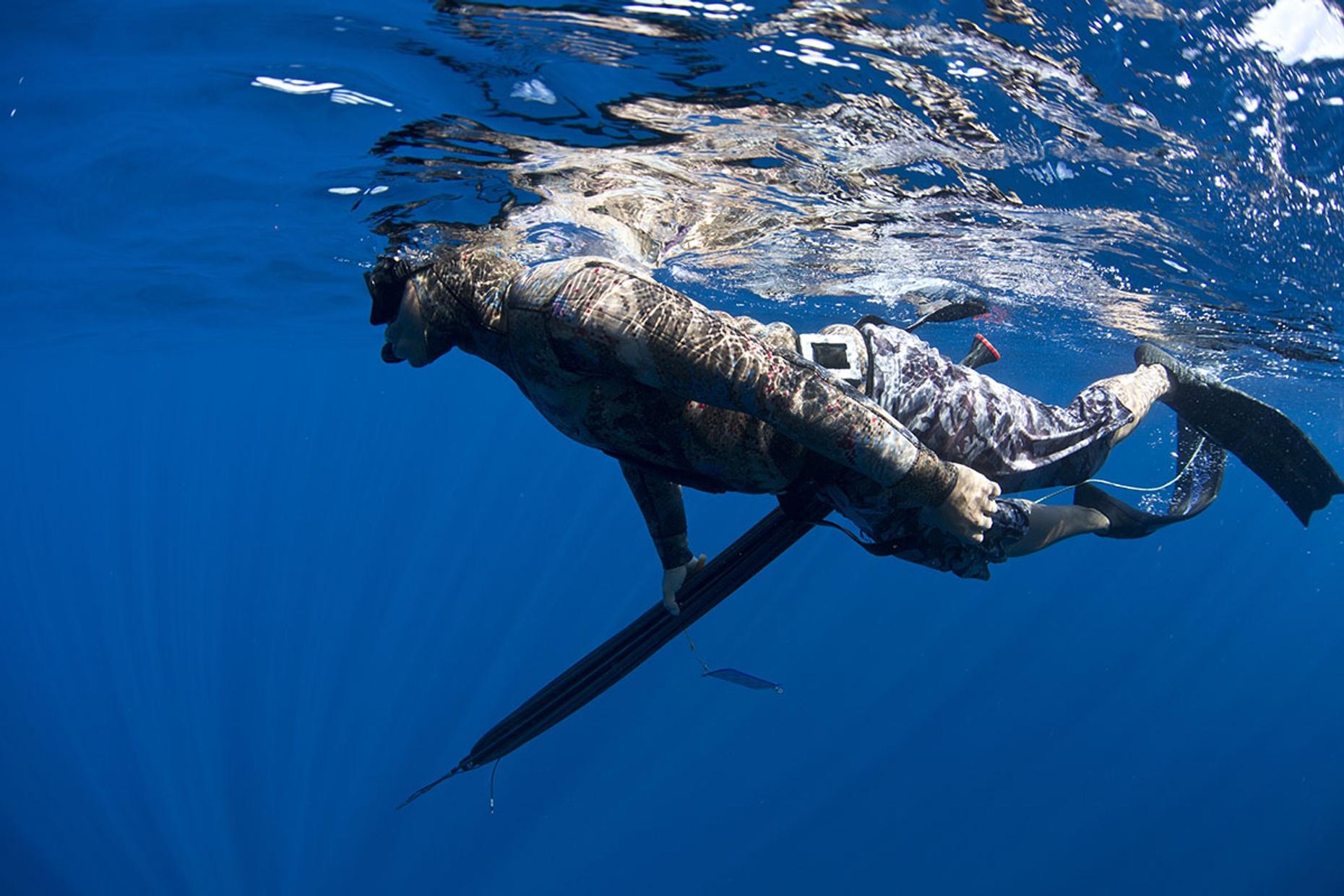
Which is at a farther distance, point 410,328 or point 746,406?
point 410,328

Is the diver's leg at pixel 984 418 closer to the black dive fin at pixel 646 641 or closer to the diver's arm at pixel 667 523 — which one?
the black dive fin at pixel 646 641

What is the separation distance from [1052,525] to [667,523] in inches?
82.9

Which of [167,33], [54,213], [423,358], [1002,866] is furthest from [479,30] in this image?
[1002,866]

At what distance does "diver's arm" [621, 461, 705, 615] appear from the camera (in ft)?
12.2

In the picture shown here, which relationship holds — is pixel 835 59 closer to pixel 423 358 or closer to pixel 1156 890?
pixel 423 358

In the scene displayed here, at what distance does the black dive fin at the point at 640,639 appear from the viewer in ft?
11.4

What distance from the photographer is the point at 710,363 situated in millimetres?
2078

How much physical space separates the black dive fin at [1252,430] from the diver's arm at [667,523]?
10.1ft

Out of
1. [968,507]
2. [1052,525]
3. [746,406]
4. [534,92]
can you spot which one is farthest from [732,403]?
[534,92]

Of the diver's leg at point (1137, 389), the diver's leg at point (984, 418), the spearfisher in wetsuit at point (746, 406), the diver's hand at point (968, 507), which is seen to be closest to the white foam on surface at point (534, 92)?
the spearfisher in wetsuit at point (746, 406)

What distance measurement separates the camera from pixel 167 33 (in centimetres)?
496

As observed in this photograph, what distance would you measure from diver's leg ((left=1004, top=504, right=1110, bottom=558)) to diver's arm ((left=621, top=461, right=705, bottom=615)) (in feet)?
5.44

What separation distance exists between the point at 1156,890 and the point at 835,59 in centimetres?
3401

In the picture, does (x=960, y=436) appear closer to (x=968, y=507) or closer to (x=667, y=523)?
(x=968, y=507)
